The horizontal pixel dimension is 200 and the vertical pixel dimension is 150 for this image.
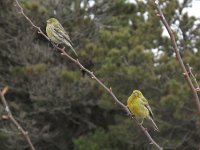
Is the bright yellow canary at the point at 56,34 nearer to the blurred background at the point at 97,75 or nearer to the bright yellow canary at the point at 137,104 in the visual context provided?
the bright yellow canary at the point at 137,104

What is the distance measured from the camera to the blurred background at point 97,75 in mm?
14523

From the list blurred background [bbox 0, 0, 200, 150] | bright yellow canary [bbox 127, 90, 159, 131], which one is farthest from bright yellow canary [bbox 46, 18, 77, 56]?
blurred background [bbox 0, 0, 200, 150]

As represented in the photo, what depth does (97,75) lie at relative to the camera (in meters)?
14.5

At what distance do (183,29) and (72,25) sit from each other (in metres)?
3.83

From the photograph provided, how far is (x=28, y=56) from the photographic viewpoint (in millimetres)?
17266

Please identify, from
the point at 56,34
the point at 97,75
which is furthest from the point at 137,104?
the point at 97,75

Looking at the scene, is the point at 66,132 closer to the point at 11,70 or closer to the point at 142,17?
the point at 11,70

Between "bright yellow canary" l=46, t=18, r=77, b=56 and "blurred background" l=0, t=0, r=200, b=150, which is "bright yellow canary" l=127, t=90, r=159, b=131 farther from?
"blurred background" l=0, t=0, r=200, b=150

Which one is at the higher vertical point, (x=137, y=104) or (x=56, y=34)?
(x=56, y=34)

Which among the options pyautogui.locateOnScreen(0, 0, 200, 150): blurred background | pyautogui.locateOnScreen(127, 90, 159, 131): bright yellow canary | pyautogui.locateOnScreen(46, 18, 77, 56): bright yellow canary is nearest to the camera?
pyautogui.locateOnScreen(127, 90, 159, 131): bright yellow canary

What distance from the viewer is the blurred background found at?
14523mm

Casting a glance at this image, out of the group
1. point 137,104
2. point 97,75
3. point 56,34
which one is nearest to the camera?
point 137,104

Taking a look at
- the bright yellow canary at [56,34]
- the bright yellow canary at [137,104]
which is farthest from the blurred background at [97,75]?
the bright yellow canary at [137,104]

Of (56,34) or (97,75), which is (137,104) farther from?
(97,75)
